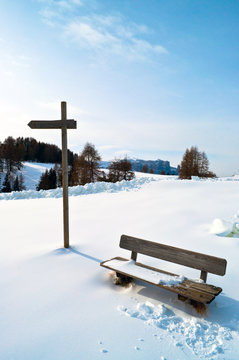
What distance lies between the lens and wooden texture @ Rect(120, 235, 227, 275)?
352 cm

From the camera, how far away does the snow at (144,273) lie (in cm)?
357

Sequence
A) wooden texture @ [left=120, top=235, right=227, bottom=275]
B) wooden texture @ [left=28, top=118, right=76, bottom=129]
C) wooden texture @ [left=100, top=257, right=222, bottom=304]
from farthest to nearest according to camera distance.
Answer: wooden texture @ [left=28, top=118, right=76, bottom=129], wooden texture @ [left=120, top=235, right=227, bottom=275], wooden texture @ [left=100, top=257, right=222, bottom=304]

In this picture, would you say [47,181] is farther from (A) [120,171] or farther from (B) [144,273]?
(B) [144,273]

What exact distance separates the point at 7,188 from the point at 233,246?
4498 centimetres

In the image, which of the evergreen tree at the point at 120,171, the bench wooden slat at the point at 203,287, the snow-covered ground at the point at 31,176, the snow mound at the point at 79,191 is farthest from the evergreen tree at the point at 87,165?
the snow-covered ground at the point at 31,176

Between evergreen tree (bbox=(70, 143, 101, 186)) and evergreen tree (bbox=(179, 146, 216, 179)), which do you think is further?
evergreen tree (bbox=(179, 146, 216, 179))

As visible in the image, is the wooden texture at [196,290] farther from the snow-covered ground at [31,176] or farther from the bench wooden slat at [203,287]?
the snow-covered ground at [31,176]

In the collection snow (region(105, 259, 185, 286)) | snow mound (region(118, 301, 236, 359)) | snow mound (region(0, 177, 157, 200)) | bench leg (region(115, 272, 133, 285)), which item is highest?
snow mound (region(0, 177, 157, 200))

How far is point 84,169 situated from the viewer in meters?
26.9

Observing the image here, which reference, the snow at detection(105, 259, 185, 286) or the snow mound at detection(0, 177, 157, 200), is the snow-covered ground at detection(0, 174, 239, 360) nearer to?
the snow at detection(105, 259, 185, 286)

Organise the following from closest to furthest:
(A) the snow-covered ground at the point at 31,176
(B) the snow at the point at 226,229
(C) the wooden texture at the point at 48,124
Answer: (C) the wooden texture at the point at 48,124
(B) the snow at the point at 226,229
(A) the snow-covered ground at the point at 31,176

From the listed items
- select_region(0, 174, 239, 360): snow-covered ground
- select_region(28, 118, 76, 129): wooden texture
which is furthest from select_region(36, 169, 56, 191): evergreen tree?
select_region(28, 118, 76, 129): wooden texture

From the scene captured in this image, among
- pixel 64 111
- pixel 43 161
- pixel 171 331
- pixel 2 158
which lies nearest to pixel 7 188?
pixel 2 158

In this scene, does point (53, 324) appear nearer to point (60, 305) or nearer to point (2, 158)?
point (60, 305)
